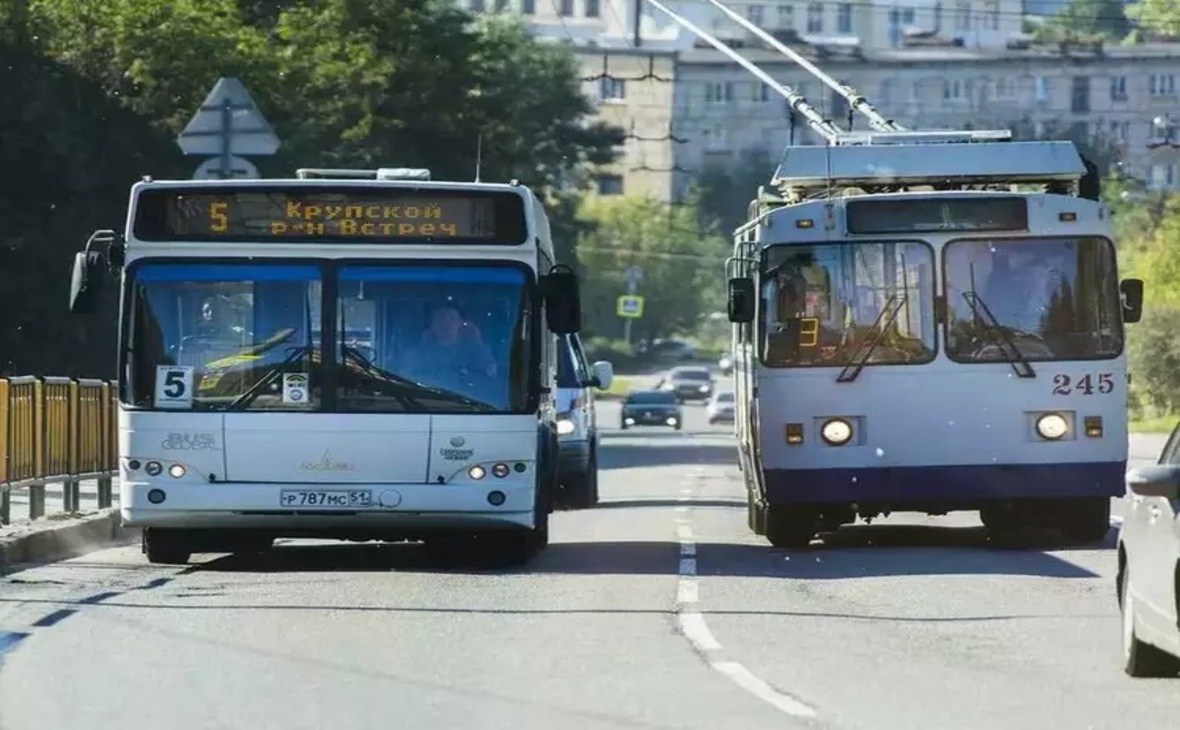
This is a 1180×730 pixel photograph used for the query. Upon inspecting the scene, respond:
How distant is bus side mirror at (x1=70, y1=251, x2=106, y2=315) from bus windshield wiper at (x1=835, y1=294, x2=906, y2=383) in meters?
5.78

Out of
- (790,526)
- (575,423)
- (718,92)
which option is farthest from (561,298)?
(718,92)

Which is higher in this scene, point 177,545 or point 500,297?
point 500,297

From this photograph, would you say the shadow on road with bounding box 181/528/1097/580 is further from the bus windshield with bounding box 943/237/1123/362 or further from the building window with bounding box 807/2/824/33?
the building window with bounding box 807/2/824/33

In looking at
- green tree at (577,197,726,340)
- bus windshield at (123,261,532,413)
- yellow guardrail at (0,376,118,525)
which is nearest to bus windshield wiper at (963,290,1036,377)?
bus windshield at (123,261,532,413)

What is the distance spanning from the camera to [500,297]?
18.9 m

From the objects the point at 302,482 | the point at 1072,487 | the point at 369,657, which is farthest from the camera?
the point at 1072,487

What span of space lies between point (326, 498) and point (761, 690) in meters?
7.32

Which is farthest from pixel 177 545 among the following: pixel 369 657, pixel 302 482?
pixel 369 657

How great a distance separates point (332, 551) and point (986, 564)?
5.43 m

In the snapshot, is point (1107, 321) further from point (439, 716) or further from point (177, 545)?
point (439, 716)

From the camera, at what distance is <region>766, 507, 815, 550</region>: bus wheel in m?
21.5

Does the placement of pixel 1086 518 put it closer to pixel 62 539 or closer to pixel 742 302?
pixel 742 302

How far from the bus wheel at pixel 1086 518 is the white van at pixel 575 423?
28.8 feet

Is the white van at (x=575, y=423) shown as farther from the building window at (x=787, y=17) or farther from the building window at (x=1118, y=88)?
the building window at (x=787, y=17)
